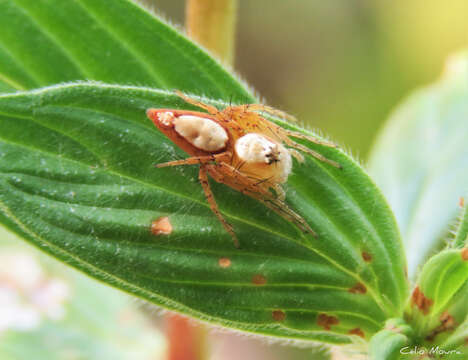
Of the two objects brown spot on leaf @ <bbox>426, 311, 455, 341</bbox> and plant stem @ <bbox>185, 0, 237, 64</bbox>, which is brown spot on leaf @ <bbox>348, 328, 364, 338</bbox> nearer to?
brown spot on leaf @ <bbox>426, 311, 455, 341</bbox>

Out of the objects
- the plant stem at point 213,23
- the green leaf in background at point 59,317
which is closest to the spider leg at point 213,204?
the plant stem at point 213,23

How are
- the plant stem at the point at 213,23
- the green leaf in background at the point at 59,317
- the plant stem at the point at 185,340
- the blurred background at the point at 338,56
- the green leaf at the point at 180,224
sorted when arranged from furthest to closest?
1. the blurred background at the point at 338,56
2. the green leaf in background at the point at 59,317
3. the plant stem at the point at 185,340
4. the plant stem at the point at 213,23
5. the green leaf at the point at 180,224

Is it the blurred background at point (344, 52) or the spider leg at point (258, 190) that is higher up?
the blurred background at point (344, 52)

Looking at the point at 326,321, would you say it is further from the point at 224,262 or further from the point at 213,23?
the point at 213,23

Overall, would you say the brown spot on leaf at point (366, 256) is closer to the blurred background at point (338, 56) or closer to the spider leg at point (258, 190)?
the spider leg at point (258, 190)

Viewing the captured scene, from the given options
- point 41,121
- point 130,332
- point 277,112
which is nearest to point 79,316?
point 130,332
